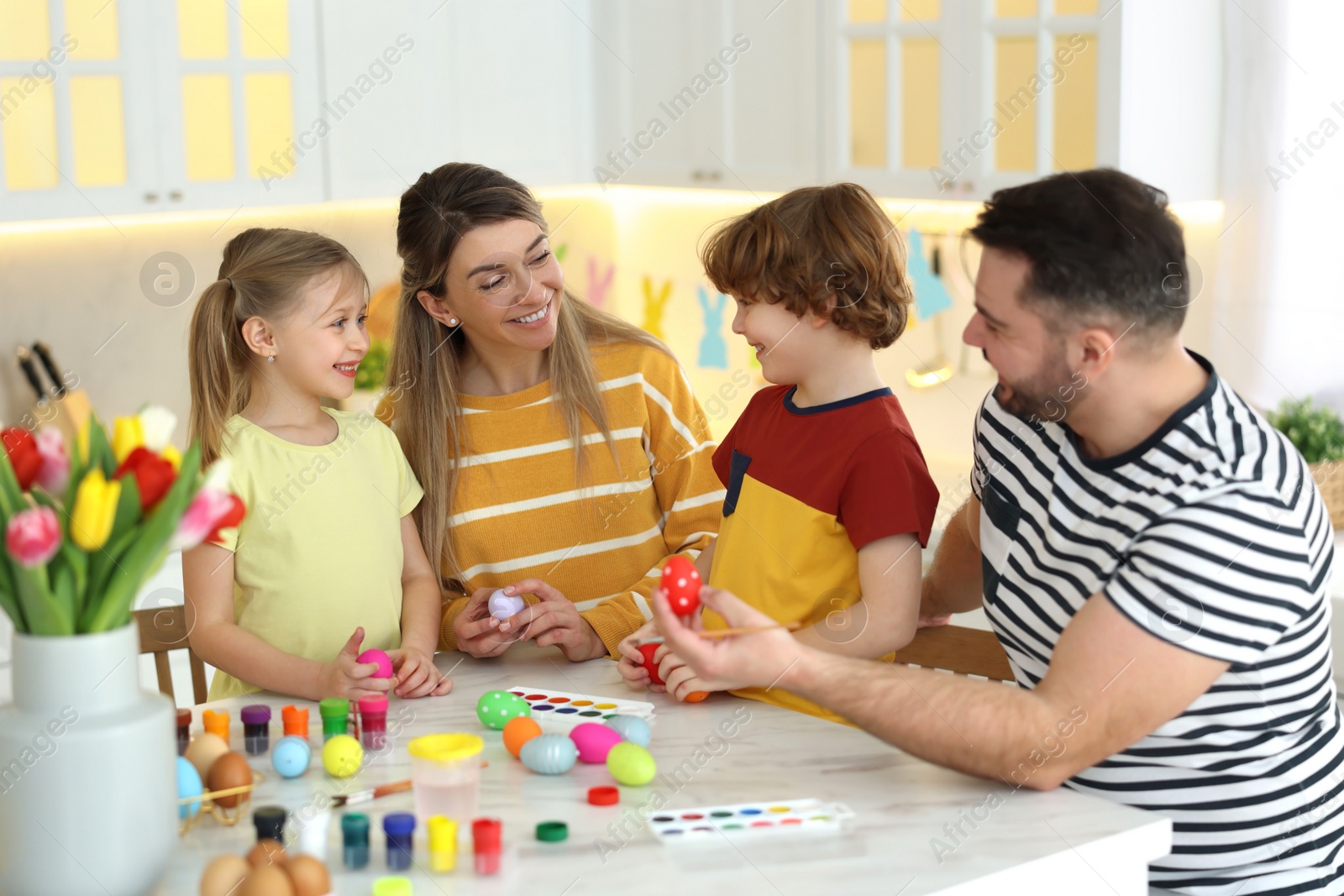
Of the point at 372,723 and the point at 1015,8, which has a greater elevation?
the point at 1015,8

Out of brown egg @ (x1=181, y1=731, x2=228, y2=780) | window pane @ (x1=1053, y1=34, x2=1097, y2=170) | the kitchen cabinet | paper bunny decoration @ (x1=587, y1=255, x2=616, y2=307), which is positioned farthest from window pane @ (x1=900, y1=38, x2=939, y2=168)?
brown egg @ (x1=181, y1=731, x2=228, y2=780)

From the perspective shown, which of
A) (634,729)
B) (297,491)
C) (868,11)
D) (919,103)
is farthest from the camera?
(868,11)

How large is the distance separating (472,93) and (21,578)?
301cm

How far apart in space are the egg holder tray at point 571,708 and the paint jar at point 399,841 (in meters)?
0.28

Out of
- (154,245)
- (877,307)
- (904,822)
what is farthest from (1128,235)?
(154,245)

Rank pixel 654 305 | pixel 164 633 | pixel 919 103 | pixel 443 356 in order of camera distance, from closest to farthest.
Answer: pixel 164 633
pixel 443 356
pixel 919 103
pixel 654 305

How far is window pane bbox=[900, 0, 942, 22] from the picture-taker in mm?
3131

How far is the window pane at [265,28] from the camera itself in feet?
10.9

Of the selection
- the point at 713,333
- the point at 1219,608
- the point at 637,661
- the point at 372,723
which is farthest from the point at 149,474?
the point at 713,333

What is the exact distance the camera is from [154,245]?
3.36m

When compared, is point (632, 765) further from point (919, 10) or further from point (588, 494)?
point (919, 10)

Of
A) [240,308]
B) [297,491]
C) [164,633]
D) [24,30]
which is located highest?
[24,30]

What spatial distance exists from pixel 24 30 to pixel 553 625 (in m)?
2.11

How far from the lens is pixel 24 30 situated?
2955 millimetres
